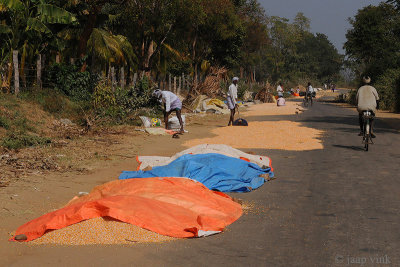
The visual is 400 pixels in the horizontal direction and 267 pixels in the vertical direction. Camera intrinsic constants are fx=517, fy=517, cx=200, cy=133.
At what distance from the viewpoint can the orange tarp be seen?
578 cm

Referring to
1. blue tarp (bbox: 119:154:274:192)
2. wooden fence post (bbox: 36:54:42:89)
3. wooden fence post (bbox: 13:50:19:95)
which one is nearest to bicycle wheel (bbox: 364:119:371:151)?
blue tarp (bbox: 119:154:274:192)

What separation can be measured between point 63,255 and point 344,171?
6.72 meters

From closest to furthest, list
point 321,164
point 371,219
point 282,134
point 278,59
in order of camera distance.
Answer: point 371,219 → point 321,164 → point 282,134 → point 278,59

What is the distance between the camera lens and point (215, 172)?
29.4 feet

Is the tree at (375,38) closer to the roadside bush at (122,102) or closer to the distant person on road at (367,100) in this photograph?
the roadside bush at (122,102)

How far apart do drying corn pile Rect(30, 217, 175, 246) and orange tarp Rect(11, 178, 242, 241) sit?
69 mm

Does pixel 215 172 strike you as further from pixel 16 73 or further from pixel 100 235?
pixel 16 73

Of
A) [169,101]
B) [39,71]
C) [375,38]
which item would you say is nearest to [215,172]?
[169,101]

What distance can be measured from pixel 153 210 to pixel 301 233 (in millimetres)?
1738

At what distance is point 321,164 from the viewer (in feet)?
37.2

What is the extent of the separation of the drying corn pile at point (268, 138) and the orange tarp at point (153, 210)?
7465 mm

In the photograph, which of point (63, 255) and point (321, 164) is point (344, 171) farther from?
point (63, 255)

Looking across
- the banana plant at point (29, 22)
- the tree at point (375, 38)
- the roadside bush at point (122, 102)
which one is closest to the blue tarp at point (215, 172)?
the roadside bush at point (122, 102)

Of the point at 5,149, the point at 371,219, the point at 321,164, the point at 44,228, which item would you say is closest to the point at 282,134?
the point at 321,164
